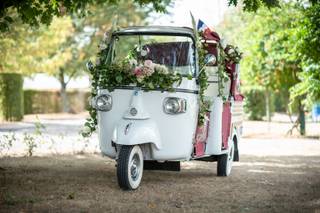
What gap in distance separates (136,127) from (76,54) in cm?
3491

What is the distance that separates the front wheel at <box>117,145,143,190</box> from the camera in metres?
7.31

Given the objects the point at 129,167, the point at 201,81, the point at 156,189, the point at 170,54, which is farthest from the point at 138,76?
the point at 156,189

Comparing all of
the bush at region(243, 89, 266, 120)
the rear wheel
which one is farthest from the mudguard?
the bush at region(243, 89, 266, 120)

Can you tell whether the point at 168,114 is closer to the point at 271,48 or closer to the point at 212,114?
the point at 212,114

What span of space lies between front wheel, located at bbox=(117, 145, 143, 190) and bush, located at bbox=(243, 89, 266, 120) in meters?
22.4

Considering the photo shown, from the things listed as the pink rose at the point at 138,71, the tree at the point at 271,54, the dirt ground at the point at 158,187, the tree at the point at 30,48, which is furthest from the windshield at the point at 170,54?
the tree at the point at 30,48

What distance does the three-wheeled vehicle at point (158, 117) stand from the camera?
7.53 meters

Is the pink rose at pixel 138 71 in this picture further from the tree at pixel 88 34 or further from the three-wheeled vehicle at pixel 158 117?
the tree at pixel 88 34

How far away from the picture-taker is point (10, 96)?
25.5 metres

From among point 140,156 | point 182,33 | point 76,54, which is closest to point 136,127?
point 140,156

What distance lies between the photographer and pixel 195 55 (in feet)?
27.1

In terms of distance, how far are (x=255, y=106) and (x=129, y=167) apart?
23.7 metres

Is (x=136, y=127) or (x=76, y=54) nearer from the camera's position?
(x=136, y=127)

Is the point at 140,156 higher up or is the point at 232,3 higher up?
the point at 232,3
